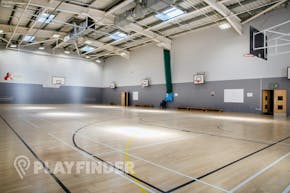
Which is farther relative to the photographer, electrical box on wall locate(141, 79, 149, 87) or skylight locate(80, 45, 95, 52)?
skylight locate(80, 45, 95, 52)

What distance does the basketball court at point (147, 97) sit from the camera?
10.1 feet

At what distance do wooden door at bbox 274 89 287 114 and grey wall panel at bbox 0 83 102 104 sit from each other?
22168 millimetres

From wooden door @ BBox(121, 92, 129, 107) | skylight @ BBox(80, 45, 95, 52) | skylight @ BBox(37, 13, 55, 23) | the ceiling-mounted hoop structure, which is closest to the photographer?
the ceiling-mounted hoop structure

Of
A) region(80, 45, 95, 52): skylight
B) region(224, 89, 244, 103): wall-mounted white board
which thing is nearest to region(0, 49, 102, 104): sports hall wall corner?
region(80, 45, 95, 52): skylight

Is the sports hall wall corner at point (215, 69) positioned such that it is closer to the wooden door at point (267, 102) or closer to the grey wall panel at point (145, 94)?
the grey wall panel at point (145, 94)

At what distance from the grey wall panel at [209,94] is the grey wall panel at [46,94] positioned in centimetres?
816

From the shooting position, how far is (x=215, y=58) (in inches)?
645

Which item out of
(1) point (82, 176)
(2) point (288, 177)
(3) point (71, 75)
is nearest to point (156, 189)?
(1) point (82, 176)

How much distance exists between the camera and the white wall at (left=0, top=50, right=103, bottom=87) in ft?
72.0

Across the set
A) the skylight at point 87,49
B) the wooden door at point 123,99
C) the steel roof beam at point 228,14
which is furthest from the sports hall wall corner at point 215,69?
the skylight at point 87,49

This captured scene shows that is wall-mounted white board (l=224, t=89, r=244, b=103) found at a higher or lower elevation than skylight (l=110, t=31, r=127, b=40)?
lower

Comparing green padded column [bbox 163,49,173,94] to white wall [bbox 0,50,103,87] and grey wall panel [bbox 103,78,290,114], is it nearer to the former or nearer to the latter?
grey wall panel [bbox 103,78,290,114]

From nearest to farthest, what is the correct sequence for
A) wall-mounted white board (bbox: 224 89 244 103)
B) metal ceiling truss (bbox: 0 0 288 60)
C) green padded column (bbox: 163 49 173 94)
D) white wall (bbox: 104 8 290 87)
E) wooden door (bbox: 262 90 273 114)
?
metal ceiling truss (bbox: 0 0 288 60) → white wall (bbox: 104 8 290 87) → wooden door (bbox: 262 90 273 114) → wall-mounted white board (bbox: 224 89 244 103) → green padded column (bbox: 163 49 173 94)

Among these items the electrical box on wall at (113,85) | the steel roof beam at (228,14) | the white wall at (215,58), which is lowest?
the electrical box on wall at (113,85)
